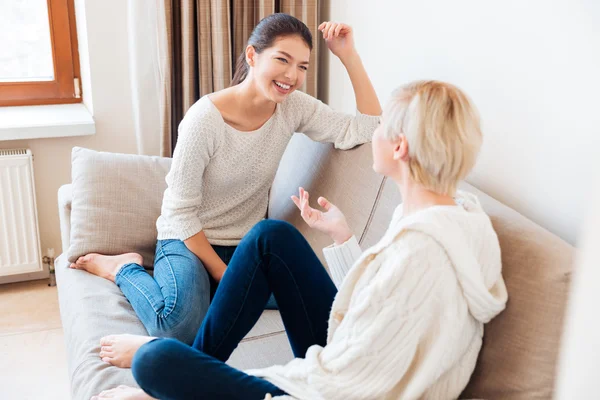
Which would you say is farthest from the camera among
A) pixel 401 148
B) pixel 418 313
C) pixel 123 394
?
pixel 123 394

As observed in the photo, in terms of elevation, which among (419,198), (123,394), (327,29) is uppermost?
(327,29)

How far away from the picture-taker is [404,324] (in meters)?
1.06

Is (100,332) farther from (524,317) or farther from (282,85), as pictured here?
(524,317)

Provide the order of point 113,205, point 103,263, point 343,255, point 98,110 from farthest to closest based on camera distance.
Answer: point 98,110 < point 113,205 < point 103,263 < point 343,255

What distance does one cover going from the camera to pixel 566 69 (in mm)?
1387

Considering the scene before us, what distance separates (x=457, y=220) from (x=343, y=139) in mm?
917

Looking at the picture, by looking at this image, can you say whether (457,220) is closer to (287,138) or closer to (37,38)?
(287,138)

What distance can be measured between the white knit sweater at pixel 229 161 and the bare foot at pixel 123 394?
0.59 meters

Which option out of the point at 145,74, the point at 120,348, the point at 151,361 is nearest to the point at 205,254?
the point at 120,348

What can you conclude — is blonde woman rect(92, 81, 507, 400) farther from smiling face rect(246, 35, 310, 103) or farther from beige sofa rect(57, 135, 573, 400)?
smiling face rect(246, 35, 310, 103)

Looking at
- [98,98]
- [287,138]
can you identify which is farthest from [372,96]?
[98,98]

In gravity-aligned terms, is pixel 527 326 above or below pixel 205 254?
above

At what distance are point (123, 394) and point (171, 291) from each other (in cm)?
40

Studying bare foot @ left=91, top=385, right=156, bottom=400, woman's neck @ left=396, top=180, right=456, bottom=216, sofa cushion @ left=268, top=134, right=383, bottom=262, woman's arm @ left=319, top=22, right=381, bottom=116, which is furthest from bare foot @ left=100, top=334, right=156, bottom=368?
woman's arm @ left=319, top=22, right=381, bottom=116
